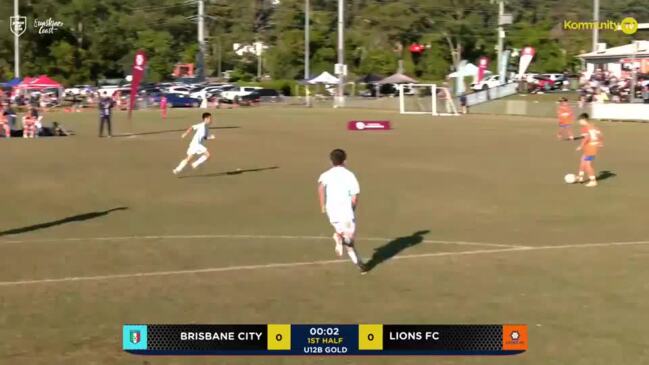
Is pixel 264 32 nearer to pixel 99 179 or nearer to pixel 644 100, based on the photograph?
pixel 644 100

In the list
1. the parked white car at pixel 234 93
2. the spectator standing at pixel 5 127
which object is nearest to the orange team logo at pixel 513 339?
the spectator standing at pixel 5 127

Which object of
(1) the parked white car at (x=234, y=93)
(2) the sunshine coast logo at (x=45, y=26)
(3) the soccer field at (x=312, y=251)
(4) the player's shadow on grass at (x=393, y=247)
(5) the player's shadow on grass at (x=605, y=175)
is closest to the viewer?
(3) the soccer field at (x=312, y=251)

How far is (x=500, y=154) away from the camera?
28.0 meters

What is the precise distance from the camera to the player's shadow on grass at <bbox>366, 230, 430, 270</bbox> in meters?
11.8

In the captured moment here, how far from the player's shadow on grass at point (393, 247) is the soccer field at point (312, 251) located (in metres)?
0.03

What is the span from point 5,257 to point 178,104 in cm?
5798

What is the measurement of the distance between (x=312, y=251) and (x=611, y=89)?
4681 cm

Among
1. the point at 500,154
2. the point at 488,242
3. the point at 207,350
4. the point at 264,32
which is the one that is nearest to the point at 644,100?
the point at 500,154

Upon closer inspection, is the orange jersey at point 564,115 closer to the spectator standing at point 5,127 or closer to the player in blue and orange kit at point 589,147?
the player in blue and orange kit at point 589,147

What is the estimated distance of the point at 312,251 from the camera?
41.5 feet

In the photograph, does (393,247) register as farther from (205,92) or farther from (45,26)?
(45,26)
